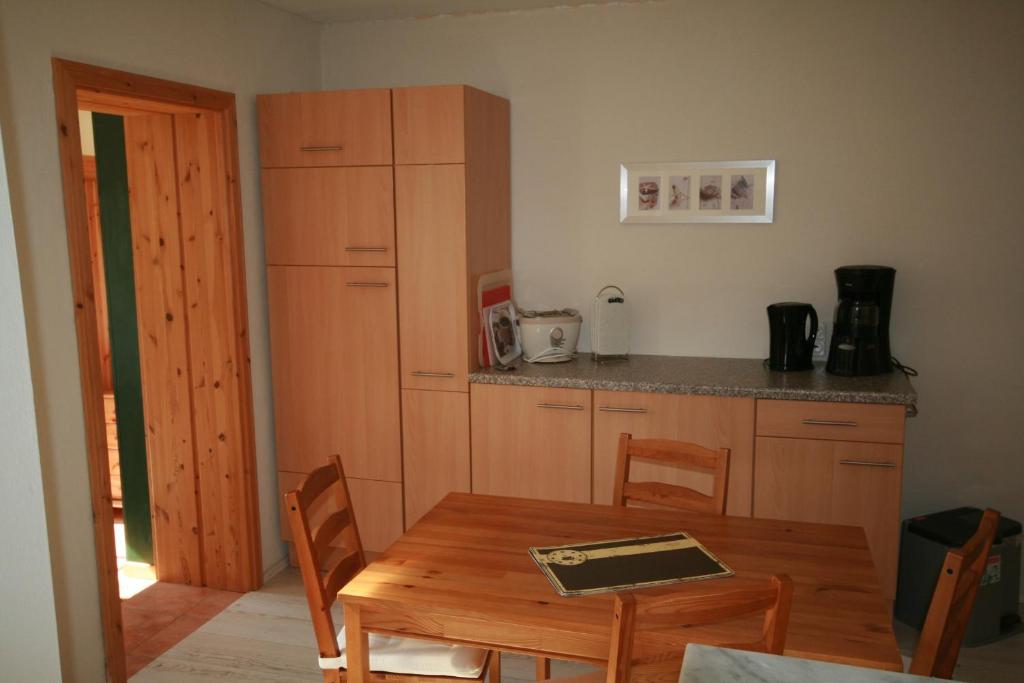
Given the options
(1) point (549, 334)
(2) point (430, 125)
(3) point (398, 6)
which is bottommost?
(1) point (549, 334)

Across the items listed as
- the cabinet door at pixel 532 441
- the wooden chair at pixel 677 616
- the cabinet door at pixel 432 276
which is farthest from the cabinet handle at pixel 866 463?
the wooden chair at pixel 677 616

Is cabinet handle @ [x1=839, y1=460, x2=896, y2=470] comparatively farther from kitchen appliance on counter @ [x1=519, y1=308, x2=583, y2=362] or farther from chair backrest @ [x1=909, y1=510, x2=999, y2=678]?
chair backrest @ [x1=909, y1=510, x2=999, y2=678]

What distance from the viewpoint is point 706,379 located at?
3305mm

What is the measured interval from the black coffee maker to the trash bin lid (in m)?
0.59

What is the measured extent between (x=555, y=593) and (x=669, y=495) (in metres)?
0.78

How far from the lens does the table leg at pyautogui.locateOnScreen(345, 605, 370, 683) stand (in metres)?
1.85

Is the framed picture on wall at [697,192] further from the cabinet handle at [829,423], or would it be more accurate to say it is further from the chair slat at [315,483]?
the chair slat at [315,483]

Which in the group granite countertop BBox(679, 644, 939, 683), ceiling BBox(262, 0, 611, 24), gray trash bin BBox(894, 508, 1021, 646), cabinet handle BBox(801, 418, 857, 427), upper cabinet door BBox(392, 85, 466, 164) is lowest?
gray trash bin BBox(894, 508, 1021, 646)

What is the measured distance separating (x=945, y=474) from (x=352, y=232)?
8.46 feet

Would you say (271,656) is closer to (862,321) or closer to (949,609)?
(949,609)

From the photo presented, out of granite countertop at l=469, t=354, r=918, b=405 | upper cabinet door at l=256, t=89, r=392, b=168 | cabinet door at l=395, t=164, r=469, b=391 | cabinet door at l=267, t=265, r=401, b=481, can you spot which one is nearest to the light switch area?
granite countertop at l=469, t=354, r=918, b=405

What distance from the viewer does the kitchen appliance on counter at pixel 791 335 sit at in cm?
336

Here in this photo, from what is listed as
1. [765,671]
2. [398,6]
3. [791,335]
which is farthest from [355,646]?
[398,6]

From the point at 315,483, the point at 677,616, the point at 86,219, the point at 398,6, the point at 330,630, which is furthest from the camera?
the point at 398,6
